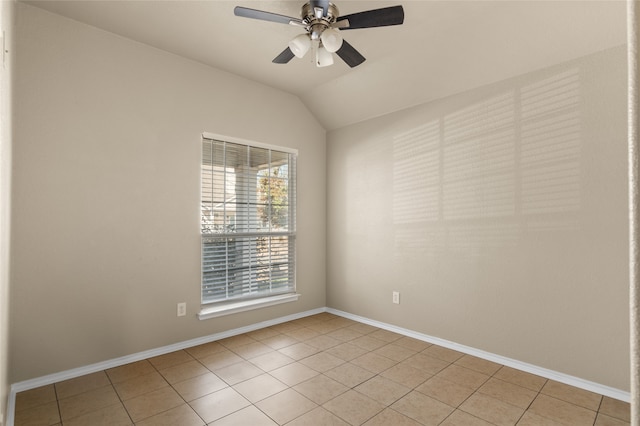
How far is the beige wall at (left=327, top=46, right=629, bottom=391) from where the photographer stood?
2465 mm

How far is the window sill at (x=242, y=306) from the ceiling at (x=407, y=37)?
2.51 metres

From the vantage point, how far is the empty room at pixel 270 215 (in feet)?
7.80

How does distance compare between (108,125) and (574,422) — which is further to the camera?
(108,125)

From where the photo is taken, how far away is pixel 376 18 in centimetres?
213

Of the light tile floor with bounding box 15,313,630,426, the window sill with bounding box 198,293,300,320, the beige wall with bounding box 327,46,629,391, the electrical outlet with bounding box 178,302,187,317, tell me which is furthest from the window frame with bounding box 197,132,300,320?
the beige wall with bounding box 327,46,629,391

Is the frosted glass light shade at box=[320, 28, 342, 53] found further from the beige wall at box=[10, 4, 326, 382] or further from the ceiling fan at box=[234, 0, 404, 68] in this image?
the beige wall at box=[10, 4, 326, 382]

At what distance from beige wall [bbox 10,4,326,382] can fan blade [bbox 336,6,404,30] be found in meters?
1.89

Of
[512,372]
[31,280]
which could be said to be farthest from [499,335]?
[31,280]

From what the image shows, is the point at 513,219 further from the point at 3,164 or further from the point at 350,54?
the point at 3,164

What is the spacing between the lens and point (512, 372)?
9.14ft

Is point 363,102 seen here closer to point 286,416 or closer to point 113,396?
point 286,416

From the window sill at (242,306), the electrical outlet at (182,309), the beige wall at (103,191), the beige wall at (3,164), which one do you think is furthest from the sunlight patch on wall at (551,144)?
the beige wall at (3,164)

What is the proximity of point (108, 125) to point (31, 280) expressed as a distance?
1355mm

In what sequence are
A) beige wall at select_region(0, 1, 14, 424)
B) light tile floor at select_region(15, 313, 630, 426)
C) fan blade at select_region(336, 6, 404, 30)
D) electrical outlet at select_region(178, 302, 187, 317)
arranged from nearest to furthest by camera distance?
1. beige wall at select_region(0, 1, 14, 424)
2. fan blade at select_region(336, 6, 404, 30)
3. light tile floor at select_region(15, 313, 630, 426)
4. electrical outlet at select_region(178, 302, 187, 317)
